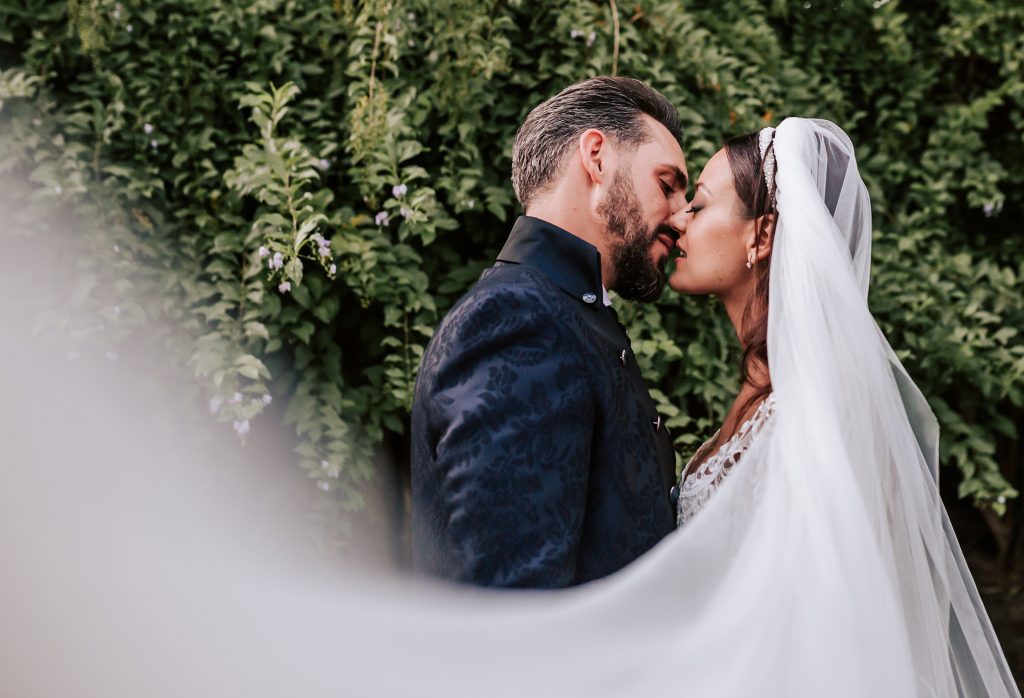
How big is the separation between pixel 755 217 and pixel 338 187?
1.57m

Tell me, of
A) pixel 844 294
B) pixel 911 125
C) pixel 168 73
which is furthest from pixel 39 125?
pixel 911 125

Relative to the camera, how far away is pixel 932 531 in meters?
1.85

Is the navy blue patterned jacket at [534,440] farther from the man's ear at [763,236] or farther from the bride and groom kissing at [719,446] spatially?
the man's ear at [763,236]

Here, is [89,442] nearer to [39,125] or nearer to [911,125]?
[39,125]

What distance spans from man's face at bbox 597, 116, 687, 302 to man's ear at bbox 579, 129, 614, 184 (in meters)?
0.03

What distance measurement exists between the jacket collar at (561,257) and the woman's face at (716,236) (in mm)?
340

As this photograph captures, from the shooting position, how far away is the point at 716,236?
2250 mm

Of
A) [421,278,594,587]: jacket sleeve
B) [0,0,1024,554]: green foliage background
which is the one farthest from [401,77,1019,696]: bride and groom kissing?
[0,0,1024,554]: green foliage background

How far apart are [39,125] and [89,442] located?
2.00 meters

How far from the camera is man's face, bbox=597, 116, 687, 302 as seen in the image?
213 cm

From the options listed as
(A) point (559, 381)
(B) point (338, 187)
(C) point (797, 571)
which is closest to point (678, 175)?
(A) point (559, 381)

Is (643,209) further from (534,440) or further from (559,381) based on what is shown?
(534,440)

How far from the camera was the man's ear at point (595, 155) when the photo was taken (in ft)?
6.91

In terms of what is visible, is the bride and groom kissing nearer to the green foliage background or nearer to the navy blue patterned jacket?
the navy blue patterned jacket
